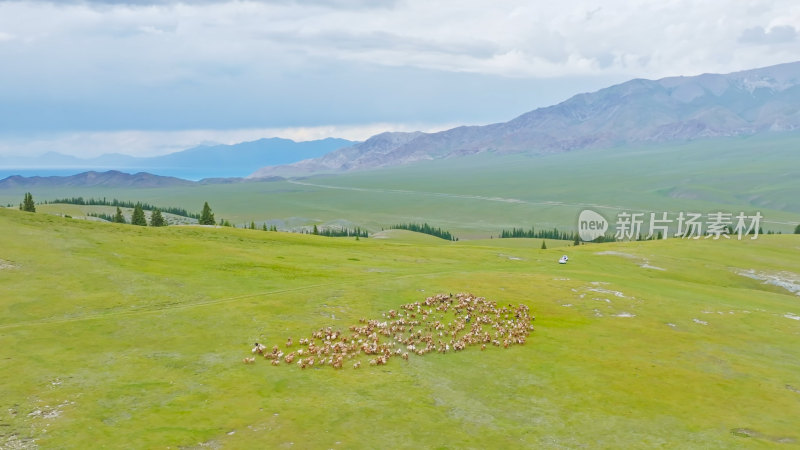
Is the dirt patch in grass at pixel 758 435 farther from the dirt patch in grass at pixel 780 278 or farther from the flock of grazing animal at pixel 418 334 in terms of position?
the dirt patch in grass at pixel 780 278

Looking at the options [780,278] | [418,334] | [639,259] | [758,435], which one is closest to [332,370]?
[418,334]

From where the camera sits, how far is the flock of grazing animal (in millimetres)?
35156

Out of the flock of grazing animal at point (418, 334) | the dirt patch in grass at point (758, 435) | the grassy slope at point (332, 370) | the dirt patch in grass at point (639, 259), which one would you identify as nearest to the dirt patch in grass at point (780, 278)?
the dirt patch in grass at point (639, 259)

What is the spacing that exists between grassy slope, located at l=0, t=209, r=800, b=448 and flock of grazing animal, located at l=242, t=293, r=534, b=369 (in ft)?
3.84

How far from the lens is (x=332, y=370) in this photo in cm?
3356

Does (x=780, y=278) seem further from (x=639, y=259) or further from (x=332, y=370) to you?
(x=332, y=370)

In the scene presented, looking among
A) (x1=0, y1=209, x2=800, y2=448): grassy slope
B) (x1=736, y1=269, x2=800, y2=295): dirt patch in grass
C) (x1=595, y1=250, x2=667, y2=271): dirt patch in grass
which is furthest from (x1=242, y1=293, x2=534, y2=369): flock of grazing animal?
(x1=736, y1=269, x2=800, y2=295): dirt patch in grass

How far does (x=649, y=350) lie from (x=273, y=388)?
2671 cm

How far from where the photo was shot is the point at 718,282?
285ft

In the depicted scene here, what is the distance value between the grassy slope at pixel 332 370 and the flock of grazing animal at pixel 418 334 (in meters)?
1.17

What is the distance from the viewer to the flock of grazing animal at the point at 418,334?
115 feet

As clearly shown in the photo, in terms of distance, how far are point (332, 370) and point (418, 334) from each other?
340 inches

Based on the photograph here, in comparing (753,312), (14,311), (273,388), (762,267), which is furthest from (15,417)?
(762,267)

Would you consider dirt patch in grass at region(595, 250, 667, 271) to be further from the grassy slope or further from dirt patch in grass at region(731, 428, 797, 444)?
dirt patch in grass at region(731, 428, 797, 444)
